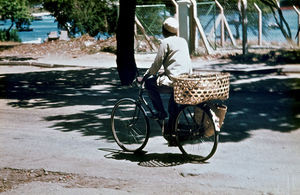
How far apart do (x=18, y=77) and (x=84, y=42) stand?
21.1ft

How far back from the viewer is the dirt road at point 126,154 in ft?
17.8

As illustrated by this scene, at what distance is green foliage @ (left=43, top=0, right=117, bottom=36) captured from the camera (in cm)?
A: 2202

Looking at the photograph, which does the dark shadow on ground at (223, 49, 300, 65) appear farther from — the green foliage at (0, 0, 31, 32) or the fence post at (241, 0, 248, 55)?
the green foliage at (0, 0, 31, 32)

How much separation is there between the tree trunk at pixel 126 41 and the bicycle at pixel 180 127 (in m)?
6.39

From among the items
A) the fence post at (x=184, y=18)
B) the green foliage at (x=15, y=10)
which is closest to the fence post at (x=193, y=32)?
the fence post at (x=184, y=18)

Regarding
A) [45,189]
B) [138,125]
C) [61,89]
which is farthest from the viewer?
[61,89]

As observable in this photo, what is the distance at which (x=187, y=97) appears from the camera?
18.9 feet

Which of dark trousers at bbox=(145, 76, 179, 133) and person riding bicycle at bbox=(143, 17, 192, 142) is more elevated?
person riding bicycle at bbox=(143, 17, 192, 142)

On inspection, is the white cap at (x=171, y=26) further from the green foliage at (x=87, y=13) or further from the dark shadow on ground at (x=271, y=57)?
the green foliage at (x=87, y=13)

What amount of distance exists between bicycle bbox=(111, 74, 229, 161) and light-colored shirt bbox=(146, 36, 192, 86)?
0.35 m

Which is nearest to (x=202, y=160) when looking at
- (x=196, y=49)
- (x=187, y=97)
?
(x=187, y=97)

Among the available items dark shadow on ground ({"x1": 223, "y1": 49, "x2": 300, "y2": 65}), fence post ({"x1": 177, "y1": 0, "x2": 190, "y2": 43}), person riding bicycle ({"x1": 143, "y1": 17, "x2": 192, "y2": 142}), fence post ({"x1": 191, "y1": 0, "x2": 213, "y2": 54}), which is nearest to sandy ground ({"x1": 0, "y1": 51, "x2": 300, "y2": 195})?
person riding bicycle ({"x1": 143, "y1": 17, "x2": 192, "y2": 142})

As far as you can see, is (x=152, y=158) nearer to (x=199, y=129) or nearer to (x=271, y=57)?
(x=199, y=129)

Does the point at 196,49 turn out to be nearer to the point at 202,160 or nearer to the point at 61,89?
the point at 61,89
